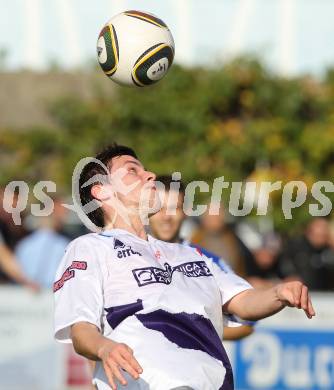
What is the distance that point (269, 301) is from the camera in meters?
4.93

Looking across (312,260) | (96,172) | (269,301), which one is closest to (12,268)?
(312,260)

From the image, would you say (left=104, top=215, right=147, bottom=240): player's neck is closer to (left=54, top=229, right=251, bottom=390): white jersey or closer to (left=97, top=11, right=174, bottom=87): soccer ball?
(left=54, top=229, right=251, bottom=390): white jersey

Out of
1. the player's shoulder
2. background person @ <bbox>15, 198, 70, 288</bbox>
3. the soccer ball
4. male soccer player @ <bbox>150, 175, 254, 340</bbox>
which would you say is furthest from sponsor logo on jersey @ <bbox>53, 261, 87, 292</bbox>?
background person @ <bbox>15, 198, 70, 288</bbox>

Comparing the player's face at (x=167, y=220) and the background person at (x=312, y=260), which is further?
the background person at (x=312, y=260)

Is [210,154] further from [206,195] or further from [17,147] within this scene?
[17,147]

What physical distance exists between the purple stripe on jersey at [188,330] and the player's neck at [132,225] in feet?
1.93

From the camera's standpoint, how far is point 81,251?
4777 millimetres

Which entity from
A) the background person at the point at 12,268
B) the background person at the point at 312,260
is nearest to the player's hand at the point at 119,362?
the background person at the point at 12,268

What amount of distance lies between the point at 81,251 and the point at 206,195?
12.2 m

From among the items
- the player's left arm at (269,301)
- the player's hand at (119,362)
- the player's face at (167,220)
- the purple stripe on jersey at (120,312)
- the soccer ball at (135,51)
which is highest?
the soccer ball at (135,51)

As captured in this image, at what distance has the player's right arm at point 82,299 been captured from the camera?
4.33m

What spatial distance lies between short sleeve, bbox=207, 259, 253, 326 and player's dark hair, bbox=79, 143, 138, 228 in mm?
605

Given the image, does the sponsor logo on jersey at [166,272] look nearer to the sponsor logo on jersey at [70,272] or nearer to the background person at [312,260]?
the sponsor logo on jersey at [70,272]

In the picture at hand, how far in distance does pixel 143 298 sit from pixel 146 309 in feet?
0.18
